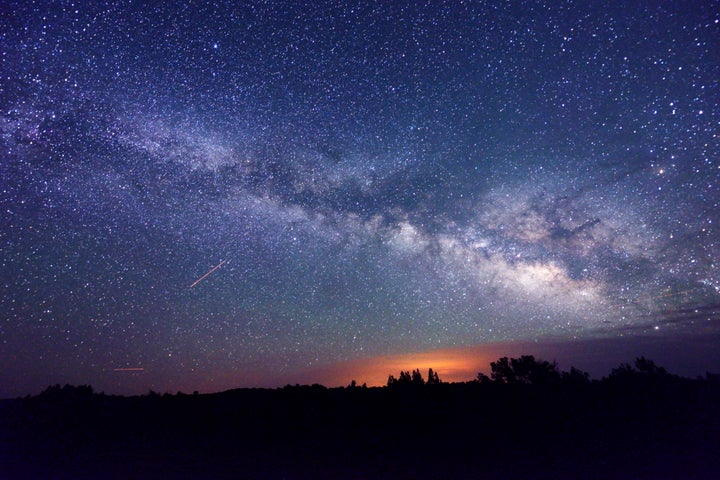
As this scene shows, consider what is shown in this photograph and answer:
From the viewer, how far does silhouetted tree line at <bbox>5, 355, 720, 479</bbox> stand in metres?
12.2

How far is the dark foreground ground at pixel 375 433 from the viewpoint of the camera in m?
12.1

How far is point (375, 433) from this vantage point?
15.4m

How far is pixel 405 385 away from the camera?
2300 centimetres

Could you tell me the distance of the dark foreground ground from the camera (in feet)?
39.7

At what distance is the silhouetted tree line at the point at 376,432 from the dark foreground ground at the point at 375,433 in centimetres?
6

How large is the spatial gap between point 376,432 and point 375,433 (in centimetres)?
10

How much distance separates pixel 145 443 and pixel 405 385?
44.3ft

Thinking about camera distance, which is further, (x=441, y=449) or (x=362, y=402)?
(x=362, y=402)

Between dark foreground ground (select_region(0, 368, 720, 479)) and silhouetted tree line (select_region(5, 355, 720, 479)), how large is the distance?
62mm

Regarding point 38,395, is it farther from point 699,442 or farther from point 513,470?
point 699,442

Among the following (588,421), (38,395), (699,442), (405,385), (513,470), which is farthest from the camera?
(405,385)

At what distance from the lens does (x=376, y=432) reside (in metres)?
15.5

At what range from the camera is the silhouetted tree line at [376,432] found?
1216 centimetres

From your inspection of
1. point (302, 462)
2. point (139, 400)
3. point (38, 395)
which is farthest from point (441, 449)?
point (38, 395)
